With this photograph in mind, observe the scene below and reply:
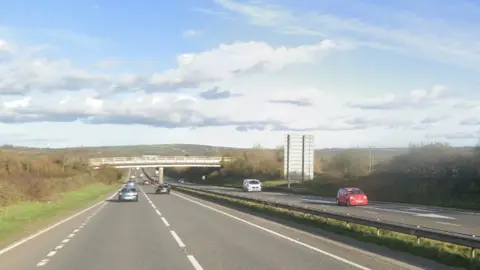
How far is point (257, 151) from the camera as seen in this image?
158875 millimetres

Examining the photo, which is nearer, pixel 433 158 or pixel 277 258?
pixel 277 258

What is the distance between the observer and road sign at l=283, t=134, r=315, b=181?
69.9 m

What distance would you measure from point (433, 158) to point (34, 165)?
58048 millimetres

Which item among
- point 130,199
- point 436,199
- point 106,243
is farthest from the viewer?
point 130,199

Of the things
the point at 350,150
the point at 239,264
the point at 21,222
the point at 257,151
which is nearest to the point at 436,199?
the point at 21,222

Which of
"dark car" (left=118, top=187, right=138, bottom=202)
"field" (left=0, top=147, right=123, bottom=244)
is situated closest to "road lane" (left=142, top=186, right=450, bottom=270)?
"field" (left=0, top=147, right=123, bottom=244)

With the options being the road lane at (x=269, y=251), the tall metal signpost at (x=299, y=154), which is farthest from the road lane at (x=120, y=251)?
the tall metal signpost at (x=299, y=154)

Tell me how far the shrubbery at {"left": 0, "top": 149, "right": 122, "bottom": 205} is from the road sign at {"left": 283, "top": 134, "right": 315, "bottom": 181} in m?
25.2

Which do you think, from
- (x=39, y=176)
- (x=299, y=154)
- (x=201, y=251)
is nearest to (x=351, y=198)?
(x=299, y=154)

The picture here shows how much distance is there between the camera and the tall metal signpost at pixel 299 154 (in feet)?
229

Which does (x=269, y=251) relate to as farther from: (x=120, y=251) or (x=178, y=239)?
(x=178, y=239)

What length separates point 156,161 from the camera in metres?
153

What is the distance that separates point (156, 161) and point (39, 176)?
79079mm

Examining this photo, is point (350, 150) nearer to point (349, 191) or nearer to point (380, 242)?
point (349, 191)
